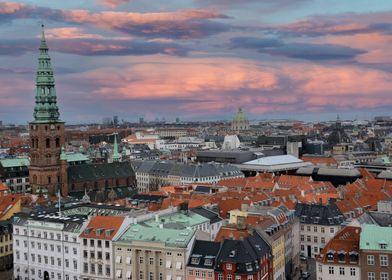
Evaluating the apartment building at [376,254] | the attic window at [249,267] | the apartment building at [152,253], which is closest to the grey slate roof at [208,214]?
the apartment building at [152,253]

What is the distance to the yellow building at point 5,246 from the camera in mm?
108500

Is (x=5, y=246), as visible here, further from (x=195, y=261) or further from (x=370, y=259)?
(x=370, y=259)

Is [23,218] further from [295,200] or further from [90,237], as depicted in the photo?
[295,200]

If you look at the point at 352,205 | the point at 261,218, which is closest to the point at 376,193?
the point at 352,205

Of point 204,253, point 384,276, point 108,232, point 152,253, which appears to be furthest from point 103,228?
point 384,276

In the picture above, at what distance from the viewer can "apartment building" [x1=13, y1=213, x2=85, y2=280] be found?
310 feet

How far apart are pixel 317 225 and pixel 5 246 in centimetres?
6000

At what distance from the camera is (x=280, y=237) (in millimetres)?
96188

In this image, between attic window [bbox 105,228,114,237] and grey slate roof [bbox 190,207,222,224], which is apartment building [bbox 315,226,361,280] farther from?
attic window [bbox 105,228,114,237]

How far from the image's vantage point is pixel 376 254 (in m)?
77.8

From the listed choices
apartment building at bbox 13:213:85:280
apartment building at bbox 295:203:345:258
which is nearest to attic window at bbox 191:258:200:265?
apartment building at bbox 13:213:85:280

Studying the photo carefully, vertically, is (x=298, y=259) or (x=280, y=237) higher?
(x=280, y=237)

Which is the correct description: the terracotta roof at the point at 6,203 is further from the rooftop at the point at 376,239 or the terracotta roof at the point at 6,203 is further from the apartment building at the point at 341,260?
the rooftop at the point at 376,239

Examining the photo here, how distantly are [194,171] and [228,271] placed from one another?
391 ft
